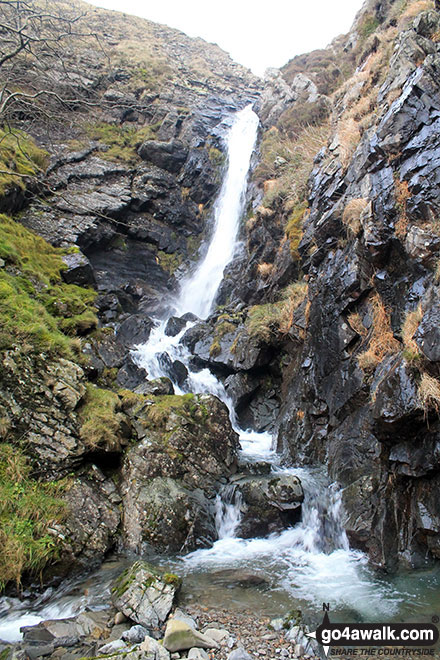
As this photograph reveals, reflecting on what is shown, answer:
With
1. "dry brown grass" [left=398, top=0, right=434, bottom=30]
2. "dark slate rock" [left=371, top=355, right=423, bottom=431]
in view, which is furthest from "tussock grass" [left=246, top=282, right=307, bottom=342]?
"dry brown grass" [left=398, top=0, right=434, bottom=30]

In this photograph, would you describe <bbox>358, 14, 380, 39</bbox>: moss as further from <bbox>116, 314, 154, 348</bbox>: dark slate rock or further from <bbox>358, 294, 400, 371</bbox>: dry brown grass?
<bbox>116, 314, 154, 348</bbox>: dark slate rock

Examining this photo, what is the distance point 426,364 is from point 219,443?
4.81 m

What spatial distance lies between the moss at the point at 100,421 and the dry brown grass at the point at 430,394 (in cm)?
527

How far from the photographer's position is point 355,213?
7.86 meters

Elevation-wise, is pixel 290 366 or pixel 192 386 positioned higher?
pixel 290 366

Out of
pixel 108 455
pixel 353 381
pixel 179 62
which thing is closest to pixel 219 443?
pixel 108 455

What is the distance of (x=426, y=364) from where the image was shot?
4895 millimetres

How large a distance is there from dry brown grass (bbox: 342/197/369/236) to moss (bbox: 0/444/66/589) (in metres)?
7.63

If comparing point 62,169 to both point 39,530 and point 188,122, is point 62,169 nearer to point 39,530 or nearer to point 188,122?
point 188,122

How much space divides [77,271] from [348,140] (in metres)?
9.44

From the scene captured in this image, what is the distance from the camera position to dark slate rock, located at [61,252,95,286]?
12.2m

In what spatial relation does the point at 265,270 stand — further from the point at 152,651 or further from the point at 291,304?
the point at 152,651

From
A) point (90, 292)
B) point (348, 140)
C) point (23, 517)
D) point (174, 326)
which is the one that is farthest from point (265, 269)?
point (23, 517)

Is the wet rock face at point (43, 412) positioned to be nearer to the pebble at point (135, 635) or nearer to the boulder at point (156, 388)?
the boulder at point (156, 388)
